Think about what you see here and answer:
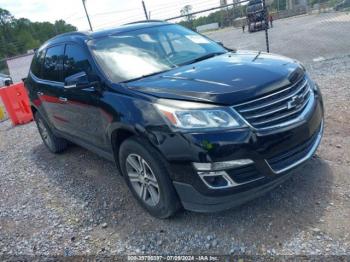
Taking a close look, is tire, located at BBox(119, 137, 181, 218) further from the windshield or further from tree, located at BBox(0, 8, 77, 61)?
tree, located at BBox(0, 8, 77, 61)

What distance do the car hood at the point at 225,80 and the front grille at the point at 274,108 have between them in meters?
0.06

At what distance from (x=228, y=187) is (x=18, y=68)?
27.0 meters

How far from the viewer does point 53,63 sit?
4.98 m

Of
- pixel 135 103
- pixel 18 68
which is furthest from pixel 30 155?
pixel 18 68

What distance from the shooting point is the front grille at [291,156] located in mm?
2852

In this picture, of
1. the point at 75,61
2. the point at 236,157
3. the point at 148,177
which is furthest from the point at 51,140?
the point at 236,157

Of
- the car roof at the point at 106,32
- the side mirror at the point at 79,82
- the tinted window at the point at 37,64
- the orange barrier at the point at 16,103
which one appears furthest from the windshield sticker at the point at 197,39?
the orange barrier at the point at 16,103

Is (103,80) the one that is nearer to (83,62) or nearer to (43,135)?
(83,62)

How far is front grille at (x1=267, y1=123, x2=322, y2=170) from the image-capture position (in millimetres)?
2852

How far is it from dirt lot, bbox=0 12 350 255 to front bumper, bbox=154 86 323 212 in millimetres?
392

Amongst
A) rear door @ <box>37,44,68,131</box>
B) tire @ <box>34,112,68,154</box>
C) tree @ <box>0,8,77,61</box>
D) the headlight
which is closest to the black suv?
the headlight

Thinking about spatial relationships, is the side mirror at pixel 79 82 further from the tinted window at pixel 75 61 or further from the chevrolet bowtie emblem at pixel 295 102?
the chevrolet bowtie emblem at pixel 295 102

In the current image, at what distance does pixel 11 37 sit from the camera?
74.1 meters

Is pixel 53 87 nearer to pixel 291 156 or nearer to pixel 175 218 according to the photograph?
pixel 175 218
